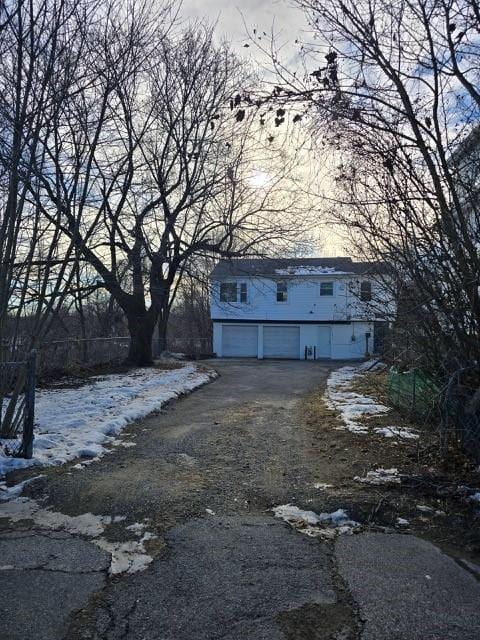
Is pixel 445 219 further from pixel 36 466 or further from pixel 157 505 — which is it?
pixel 36 466

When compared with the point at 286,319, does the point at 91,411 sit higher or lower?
lower

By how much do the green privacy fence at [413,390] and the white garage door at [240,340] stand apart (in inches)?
818

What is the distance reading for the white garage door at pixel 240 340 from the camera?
31.5m

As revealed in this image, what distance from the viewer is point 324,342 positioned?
31016mm

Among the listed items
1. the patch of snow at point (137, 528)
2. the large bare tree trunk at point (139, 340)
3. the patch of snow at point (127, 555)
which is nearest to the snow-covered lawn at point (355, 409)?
the patch of snow at point (137, 528)

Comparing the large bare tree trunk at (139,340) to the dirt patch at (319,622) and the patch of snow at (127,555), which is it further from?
the dirt patch at (319,622)

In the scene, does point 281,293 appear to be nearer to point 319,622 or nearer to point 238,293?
point 238,293

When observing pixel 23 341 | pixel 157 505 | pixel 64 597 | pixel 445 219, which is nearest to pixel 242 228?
pixel 23 341

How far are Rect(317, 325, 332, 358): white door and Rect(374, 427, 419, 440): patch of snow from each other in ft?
75.3

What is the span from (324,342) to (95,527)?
90.9ft

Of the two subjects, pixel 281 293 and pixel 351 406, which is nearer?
pixel 351 406

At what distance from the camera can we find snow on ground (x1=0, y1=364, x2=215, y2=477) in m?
6.29

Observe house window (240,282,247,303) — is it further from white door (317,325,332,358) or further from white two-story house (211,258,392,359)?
white door (317,325,332,358)

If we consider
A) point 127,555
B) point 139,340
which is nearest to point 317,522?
point 127,555
